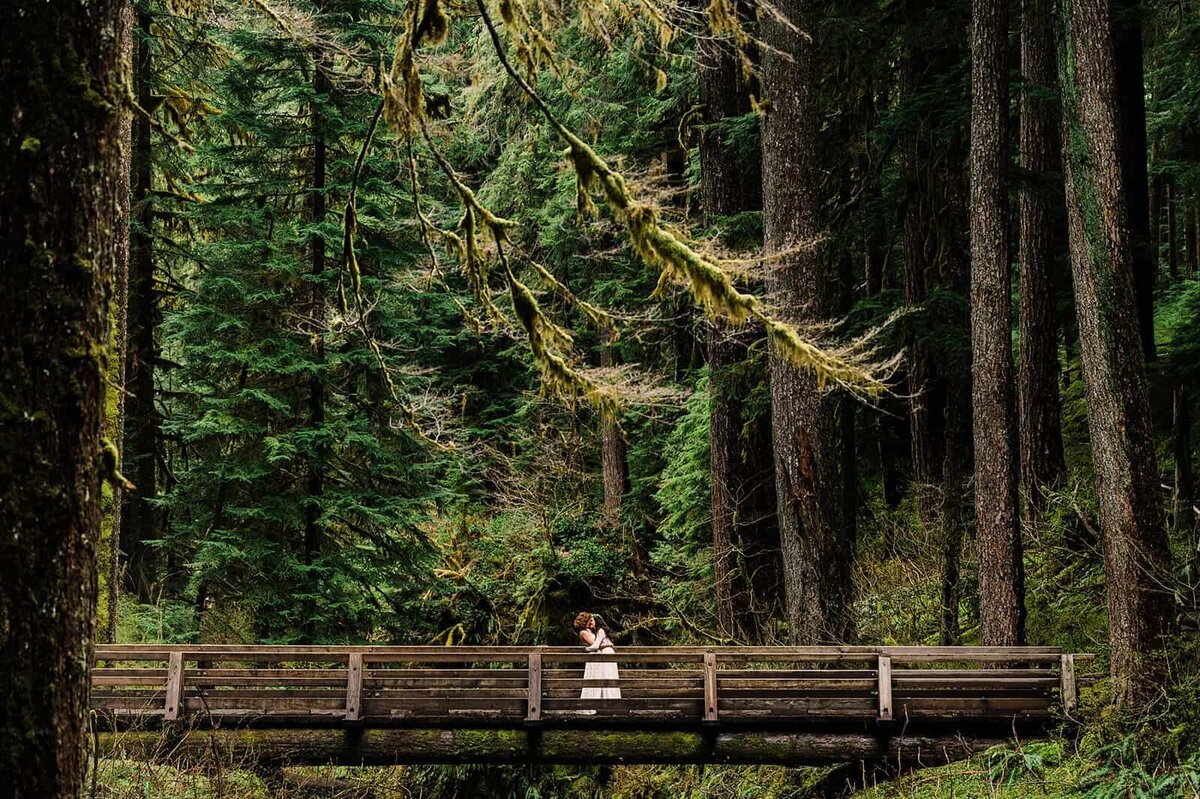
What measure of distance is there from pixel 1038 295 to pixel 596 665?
8723 mm

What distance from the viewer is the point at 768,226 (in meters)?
13.4

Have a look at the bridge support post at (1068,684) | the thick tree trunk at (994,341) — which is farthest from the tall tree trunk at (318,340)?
the bridge support post at (1068,684)

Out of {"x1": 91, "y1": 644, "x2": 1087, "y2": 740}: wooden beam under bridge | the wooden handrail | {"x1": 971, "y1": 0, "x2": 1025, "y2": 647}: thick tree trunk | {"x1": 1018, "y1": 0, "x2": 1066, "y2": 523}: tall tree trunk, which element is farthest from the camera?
{"x1": 1018, "y1": 0, "x2": 1066, "y2": 523}: tall tree trunk

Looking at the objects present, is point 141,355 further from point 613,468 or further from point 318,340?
point 613,468

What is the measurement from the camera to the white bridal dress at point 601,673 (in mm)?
12327

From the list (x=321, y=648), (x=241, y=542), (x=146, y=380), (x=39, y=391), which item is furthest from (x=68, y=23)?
(x=146, y=380)

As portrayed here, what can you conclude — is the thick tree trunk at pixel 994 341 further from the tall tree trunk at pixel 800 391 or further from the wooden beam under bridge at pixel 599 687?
the tall tree trunk at pixel 800 391

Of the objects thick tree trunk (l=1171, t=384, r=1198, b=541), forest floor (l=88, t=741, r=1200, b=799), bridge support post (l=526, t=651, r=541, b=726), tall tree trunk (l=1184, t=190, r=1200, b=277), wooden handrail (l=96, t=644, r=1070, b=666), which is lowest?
forest floor (l=88, t=741, r=1200, b=799)

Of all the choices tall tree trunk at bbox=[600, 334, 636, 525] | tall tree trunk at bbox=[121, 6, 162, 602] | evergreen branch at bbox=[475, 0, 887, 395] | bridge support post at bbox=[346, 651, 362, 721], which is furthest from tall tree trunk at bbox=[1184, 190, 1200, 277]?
evergreen branch at bbox=[475, 0, 887, 395]

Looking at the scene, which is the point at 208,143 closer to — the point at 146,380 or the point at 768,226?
the point at 146,380

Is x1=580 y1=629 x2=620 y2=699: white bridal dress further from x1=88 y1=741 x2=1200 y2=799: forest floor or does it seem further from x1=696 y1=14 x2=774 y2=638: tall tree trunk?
x1=696 y1=14 x2=774 y2=638: tall tree trunk

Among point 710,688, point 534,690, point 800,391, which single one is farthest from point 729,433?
point 534,690

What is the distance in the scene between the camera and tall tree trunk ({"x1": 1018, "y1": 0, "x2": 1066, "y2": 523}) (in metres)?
15.6

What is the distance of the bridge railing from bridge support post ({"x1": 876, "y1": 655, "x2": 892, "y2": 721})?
11 millimetres
